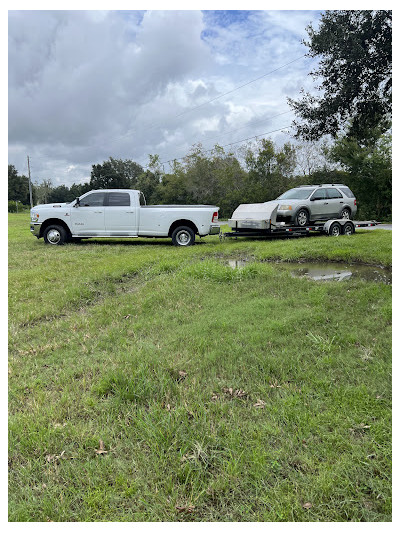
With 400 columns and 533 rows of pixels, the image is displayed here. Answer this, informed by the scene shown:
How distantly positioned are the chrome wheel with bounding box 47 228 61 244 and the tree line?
173 cm

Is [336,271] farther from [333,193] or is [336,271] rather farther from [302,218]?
[333,193]

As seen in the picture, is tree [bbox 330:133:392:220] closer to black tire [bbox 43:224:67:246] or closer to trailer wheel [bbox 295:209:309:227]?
trailer wheel [bbox 295:209:309:227]

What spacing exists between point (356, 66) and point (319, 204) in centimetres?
801

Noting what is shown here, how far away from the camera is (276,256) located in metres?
9.66

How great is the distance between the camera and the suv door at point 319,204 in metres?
13.5

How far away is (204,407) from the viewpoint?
8.91 ft

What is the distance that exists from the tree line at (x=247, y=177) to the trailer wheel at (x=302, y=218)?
3178mm

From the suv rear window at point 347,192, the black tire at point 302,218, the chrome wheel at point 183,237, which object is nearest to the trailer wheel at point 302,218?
the black tire at point 302,218

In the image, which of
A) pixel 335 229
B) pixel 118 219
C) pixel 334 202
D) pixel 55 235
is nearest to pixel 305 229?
pixel 335 229

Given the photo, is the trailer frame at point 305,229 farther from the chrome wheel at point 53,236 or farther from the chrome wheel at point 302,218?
the chrome wheel at point 53,236

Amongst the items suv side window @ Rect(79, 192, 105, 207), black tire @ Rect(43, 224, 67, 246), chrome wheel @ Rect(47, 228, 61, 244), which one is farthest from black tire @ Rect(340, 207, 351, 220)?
chrome wheel @ Rect(47, 228, 61, 244)

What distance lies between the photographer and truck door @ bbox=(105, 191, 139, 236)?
Answer: 477 inches

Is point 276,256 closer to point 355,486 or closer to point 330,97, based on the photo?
point 330,97

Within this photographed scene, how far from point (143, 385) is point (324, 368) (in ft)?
5.26
